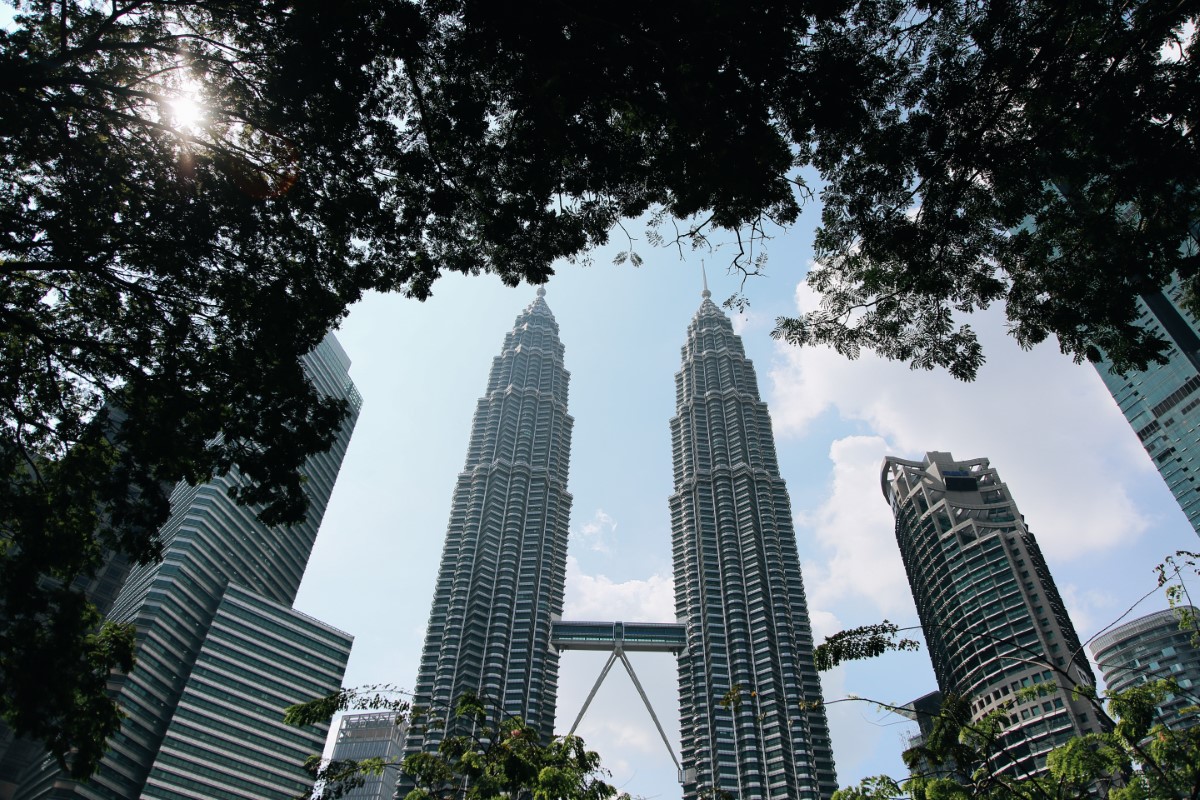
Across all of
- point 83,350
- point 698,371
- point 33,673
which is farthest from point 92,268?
point 698,371

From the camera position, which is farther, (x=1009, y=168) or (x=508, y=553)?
(x=508, y=553)

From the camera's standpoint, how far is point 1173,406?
3418 inches

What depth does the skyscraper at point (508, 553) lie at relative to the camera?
3809 inches

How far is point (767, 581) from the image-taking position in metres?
102

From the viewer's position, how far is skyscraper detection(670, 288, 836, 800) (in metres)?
91.0

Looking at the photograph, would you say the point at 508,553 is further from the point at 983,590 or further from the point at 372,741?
the point at 983,590

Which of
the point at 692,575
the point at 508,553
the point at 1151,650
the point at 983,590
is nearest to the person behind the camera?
the point at 983,590

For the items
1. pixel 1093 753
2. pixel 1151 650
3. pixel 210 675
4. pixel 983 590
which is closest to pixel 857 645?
pixel 1093 753

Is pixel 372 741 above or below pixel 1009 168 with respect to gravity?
above

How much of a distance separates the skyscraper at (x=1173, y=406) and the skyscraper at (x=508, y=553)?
254ft

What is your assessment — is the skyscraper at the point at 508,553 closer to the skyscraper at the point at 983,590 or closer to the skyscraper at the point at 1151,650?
the skyscraper at the point at 983,590

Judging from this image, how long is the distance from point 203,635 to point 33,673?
97855mm

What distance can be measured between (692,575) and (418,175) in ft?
338

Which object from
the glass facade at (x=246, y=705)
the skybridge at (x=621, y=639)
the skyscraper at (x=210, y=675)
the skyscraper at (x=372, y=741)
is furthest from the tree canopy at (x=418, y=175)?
the skyscraper at (x=372, y=741)
